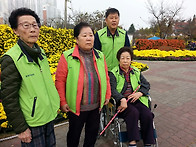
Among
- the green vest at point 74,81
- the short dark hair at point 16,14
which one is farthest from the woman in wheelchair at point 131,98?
the short dark hair at point 16,14

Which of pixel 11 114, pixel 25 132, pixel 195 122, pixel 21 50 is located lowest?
pixel 195 122

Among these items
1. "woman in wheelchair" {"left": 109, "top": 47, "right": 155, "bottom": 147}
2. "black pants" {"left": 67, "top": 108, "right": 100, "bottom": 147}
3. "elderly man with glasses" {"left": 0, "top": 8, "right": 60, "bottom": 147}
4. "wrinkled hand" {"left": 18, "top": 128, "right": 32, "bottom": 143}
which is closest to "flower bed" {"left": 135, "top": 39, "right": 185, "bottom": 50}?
"woman in wheelchair" {"left": 109, "top": 47, "right": 155, "bottom": 147}

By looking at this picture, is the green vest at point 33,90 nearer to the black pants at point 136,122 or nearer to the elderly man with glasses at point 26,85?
the elderly man with glasses at point 26,85

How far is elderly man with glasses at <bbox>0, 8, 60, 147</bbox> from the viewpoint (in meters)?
1.30

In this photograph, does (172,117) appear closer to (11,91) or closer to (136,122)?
(136,122)

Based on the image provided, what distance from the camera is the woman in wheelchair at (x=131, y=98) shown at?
2.16 meters

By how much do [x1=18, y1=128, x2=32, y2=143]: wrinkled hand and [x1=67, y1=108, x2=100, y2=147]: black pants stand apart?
0.59m

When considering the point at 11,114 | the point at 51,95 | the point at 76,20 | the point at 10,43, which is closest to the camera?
the point at 11,114

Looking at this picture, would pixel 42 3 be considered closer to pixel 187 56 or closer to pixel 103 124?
pixel 187 56

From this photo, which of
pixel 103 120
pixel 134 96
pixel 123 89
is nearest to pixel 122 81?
pixel 123 89

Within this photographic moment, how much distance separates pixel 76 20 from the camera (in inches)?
539

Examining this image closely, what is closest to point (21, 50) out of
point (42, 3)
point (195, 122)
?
point (195, 122)

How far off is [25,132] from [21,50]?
2.27ft

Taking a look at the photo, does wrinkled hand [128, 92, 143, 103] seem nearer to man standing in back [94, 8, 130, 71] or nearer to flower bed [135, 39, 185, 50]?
man standing in back [94, 8, 130, 71]
